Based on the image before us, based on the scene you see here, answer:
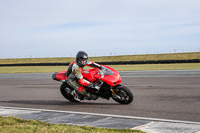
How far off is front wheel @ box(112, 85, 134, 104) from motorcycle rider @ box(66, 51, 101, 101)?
550mm

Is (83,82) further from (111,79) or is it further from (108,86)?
(111,79)

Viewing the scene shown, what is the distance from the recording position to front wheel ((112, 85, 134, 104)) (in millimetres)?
7922

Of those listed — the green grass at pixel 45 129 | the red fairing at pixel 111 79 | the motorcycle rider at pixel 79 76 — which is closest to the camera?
the green grass at pixel 45 129

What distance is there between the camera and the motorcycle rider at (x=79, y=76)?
812 cm

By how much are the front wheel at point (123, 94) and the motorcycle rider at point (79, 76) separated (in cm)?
55

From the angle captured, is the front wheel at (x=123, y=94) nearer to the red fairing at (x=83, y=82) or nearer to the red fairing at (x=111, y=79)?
the red fairing at (x=111, y=79)

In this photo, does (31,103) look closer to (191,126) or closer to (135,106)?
(135,106)

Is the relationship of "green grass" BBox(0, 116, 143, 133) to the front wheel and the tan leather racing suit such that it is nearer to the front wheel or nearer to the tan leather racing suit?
the tan leather racing suit

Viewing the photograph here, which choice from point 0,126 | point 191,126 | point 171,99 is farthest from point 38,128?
point 171,99

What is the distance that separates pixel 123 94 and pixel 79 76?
1.37m

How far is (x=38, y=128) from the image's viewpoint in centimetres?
522

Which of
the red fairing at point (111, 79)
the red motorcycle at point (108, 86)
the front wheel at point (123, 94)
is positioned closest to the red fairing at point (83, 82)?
the red motorcycle at point (108, 86)

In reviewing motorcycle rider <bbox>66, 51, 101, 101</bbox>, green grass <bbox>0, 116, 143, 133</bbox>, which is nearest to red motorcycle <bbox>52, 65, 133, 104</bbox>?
motorcycle rider <bbox>66, 51, 101, 101</bbox>

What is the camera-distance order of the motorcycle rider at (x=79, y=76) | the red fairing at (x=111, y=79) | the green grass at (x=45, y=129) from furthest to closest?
1. the motorcycle rider at (x=79, y=76)
2. the red fairing at (x=111, y=79)
3. the green grass at (x=45, y=129)
